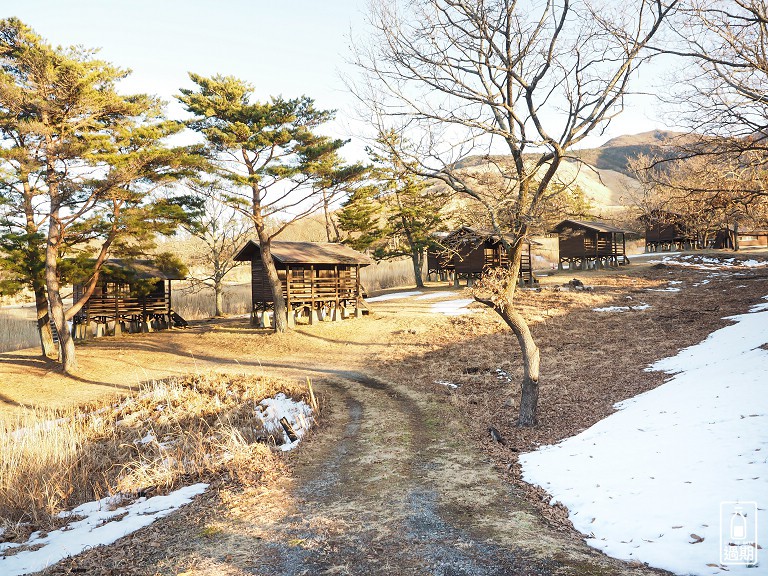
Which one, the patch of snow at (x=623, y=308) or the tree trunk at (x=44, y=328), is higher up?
the tree trunk at (x=44, y=328)

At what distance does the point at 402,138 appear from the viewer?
34.6 ft

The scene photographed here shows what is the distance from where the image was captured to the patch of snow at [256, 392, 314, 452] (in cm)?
1132

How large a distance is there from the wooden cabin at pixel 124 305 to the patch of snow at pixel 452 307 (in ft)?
49.1

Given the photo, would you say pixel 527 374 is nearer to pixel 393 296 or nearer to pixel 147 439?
pixel 147 439

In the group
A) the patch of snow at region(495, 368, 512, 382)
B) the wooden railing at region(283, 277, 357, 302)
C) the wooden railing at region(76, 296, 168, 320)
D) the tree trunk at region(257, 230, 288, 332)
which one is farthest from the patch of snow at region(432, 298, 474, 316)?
the wooden railing at region(76, 296, 168, 320)

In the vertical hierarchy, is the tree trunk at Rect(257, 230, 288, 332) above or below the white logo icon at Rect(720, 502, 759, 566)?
above

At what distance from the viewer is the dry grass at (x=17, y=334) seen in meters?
30.5

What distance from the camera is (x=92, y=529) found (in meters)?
7.21

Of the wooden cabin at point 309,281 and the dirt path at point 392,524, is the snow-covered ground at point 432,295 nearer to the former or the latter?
the wooden cabin at point 309,281

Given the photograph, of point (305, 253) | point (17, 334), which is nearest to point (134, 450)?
point (305, 253)

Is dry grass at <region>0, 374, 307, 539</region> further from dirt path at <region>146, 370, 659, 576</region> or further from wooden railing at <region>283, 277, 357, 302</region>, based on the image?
wooden railing at <region>283, 277, 357, 302</region>

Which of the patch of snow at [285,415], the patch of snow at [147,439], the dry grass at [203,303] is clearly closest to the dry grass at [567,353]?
the patch of snow at [285,415]

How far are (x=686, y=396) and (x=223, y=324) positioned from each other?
25946 millimetres

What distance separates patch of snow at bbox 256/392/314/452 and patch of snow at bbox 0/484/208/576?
108 inches
